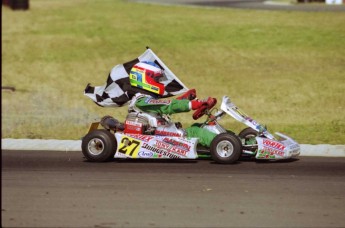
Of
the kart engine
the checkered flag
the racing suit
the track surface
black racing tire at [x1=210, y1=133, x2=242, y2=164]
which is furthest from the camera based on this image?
the checkered flag

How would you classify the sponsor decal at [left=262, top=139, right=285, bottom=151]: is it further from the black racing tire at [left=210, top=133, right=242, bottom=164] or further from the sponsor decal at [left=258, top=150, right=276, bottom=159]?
the black racing tire at [left=210, top=133, right=242, bottom=164]

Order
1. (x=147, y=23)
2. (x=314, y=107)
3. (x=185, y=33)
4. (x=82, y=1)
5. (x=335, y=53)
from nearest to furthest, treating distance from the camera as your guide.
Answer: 1. (x=314, y=107)
2. (x=335, y=53)
3. (x=185, y=33)
4. (x=147, y=23)
5. (x=82, y=1)

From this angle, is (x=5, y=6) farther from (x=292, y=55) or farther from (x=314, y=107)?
(x=314, y=107)

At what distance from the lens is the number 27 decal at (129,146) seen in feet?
36.7

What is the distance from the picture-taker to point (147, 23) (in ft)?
115

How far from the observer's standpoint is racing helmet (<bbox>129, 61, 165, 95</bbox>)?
11648mm

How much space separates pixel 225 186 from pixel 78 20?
27301mm

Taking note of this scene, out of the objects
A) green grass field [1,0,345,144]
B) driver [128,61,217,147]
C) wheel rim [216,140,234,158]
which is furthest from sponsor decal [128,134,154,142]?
green grass field [1,0,345,144]

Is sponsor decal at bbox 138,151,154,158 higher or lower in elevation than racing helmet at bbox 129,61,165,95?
lower

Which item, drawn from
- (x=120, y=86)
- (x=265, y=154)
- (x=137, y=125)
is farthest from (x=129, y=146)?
(x=265, y=154)

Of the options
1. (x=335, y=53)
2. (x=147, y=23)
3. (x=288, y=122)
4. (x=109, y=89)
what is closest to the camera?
(x=109, y=89)

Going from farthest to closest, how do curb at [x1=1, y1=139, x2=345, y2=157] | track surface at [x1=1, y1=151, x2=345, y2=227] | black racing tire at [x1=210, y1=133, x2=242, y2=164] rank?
curb at [x1=1, y1=139, x2=345, y2=157] < black racing tire at [x1=210, y1=133, x2=242, y2=164] < track surface at [x1=1, y1=151, x2=345, y2=227]

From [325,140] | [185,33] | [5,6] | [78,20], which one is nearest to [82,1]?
[5,6]

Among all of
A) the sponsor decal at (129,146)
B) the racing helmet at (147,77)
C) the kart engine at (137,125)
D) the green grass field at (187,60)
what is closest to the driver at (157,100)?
the racing helmet at (147,77)
